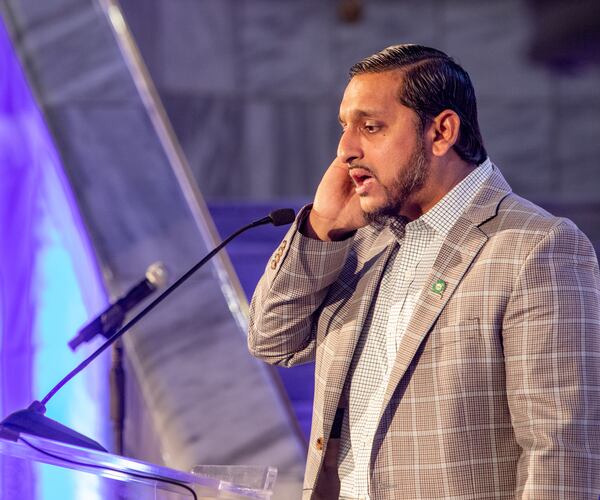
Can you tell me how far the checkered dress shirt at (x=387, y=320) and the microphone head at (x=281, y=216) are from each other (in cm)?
20

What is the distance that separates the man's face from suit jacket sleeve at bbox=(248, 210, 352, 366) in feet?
0.44

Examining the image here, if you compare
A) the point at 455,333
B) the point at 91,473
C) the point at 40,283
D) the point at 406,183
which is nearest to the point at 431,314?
the point at 455,333

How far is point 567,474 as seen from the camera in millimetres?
1697

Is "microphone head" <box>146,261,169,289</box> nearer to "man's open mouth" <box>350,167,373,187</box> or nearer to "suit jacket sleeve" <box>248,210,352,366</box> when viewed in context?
"suit jacket sleeve" <box>248,210,352,366</box>

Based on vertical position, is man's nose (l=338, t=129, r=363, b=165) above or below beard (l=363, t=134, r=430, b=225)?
above

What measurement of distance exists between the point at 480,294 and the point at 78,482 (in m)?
0.76

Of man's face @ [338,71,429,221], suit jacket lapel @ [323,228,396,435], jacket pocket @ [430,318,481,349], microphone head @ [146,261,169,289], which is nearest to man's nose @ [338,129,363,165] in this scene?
man's face @ [338,71,429,221]

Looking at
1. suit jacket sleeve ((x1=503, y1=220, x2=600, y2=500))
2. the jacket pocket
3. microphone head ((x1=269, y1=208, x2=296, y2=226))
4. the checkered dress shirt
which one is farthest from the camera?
microphone head ((x1=269, y1=208, x2=296, y2=226))

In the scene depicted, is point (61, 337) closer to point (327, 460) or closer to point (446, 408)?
point (327, 460)

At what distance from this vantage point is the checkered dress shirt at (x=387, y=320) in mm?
1959

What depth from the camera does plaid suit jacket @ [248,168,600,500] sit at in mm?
1728

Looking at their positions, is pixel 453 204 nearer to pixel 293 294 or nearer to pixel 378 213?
pixel 378 213

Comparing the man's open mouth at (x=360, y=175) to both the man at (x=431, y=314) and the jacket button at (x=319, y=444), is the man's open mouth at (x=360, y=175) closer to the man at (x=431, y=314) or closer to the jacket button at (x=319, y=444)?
the man at (x=431, y=314)

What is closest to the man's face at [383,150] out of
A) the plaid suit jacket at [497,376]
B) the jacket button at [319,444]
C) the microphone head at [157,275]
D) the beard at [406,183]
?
the beard at [406,183]
